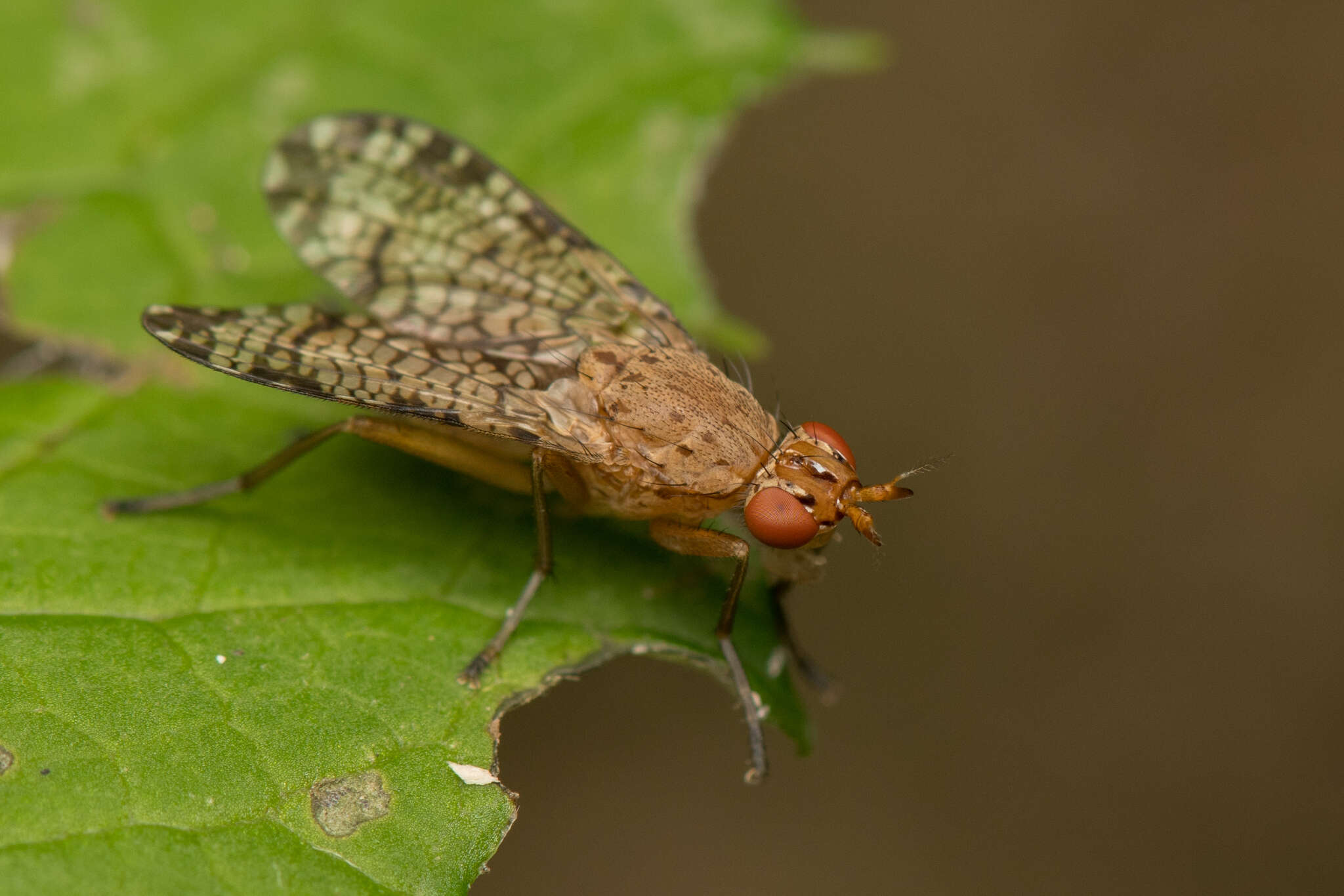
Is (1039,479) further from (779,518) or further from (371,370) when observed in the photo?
(371,370)

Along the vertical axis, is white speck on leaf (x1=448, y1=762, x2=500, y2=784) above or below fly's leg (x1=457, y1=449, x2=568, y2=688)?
below

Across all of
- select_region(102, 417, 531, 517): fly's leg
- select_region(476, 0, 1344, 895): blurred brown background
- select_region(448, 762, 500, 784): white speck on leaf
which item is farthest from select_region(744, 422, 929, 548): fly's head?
select_region(448, 762, 500, 784): white speck on leaf

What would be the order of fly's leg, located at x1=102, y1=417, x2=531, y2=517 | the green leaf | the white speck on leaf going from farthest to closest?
fly's leg, located at x1=102, y1=417, x2=531, y2=517, the white speck on leaf, the green leaf

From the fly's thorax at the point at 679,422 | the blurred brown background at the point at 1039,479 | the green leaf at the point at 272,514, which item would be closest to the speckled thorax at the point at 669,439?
the fly's thorax at the point at 679,422

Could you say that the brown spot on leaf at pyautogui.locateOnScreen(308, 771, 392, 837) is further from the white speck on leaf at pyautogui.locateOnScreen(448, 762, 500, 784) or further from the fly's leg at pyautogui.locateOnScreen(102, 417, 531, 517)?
the fly's leg at pyautogui.locateOnScreen(102, 417, 531, 517)

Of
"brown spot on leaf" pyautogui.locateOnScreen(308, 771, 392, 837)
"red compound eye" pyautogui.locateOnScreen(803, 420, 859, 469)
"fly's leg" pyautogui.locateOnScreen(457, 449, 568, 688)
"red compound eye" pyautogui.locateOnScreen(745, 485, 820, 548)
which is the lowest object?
"brown spot on leaf" pyautogui.locateOnScreen(308, 771, 392, 837)

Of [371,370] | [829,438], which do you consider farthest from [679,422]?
[371,370]

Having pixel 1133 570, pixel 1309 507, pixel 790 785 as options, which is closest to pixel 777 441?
pixel 790 785
